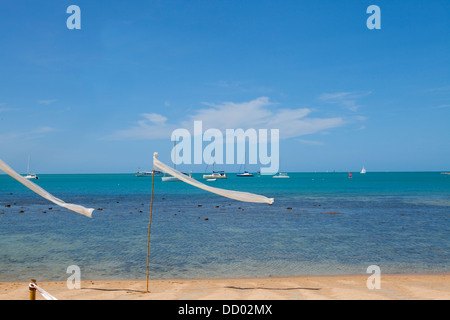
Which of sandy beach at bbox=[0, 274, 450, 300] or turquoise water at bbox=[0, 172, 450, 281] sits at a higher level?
sandy beach at bbox=[0, 274, 450, 300]

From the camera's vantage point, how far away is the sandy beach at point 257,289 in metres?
8.97

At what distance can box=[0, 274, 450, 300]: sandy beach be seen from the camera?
8.97 metres

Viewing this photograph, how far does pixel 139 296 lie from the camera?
Answer: 29.7 feet

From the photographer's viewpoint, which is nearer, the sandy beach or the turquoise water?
the sandy beach

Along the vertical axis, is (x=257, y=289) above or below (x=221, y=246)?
above

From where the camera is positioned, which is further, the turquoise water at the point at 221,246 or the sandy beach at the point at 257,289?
the turquoise water at the point at 221,246

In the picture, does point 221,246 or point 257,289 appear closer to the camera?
point 257,289

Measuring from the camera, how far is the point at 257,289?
32.5 ft

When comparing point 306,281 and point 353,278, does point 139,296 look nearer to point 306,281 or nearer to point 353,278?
point 306,281

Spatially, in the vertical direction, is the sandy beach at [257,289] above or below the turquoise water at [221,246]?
above

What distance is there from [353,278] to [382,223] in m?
17.1
